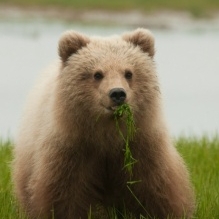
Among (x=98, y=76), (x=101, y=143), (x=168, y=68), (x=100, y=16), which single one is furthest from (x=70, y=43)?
(x=100, y=16)

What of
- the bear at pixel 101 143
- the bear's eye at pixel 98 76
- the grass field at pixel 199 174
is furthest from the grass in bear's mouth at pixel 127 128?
the grass field at pixel 199 174

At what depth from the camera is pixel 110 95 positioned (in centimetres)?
623

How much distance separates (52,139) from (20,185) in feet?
2.13

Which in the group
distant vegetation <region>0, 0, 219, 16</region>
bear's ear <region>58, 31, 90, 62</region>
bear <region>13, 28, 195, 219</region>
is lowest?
bear <region>13, 28, 195, 219</region>

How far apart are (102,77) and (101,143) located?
1.44ft

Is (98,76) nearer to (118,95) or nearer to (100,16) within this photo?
(118,95)

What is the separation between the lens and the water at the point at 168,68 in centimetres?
1654

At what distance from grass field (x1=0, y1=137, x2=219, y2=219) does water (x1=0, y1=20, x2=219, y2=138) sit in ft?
9.39

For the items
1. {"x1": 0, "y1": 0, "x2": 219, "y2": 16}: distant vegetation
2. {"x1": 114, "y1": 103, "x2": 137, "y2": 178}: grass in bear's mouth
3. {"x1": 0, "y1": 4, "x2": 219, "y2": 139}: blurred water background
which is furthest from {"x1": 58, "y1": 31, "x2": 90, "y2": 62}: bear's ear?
{"x1": 0, "y1": 0, "x2": 219, "y2": 16}: distant vegetation

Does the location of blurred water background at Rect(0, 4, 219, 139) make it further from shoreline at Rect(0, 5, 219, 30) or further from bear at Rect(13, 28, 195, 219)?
bear at Rect(13, 28, 195, 219)

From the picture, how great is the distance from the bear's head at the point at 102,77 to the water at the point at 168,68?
5.86m

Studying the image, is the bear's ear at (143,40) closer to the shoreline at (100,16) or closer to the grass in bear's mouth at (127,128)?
the grass in bear's mouth at (127,128)

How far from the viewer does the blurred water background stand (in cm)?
1703

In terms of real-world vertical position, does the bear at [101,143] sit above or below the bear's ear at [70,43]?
below
